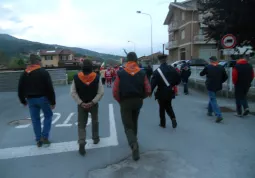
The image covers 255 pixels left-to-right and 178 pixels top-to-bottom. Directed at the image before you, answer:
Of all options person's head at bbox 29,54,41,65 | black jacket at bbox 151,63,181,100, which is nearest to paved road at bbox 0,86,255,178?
black jacket at bbox 151,63,181,100

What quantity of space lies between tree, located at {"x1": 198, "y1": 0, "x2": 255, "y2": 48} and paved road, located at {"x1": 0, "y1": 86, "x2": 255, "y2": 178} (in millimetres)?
6345

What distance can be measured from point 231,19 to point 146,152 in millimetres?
9533

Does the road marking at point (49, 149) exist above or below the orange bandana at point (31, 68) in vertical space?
below

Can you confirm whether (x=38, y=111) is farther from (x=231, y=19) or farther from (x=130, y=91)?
(x=231, y=19)

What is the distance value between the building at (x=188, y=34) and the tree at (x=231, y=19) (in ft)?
80.1

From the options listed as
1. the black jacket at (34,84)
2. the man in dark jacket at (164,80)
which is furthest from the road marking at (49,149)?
the man in dark jacket at (164,80)

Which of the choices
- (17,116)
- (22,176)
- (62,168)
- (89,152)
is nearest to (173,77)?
(89,152)

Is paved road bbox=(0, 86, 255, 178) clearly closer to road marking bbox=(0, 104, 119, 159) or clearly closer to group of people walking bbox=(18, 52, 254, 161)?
road marking bbox=(0, 104, 119, 159)

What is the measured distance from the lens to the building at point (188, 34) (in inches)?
1588

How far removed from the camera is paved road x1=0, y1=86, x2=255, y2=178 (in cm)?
374

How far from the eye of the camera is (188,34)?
42000mm

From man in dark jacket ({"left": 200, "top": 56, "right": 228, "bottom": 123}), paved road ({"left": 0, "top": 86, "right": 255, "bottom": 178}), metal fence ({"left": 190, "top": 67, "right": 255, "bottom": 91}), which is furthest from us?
metal fence ({"left": 190, "top": 67, "right": 255, "bottom": 91})

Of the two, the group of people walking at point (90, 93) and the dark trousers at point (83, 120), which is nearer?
the group of people walking at point (90, 93)

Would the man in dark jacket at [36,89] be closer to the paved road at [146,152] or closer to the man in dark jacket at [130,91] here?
the paved road at [146,152]
